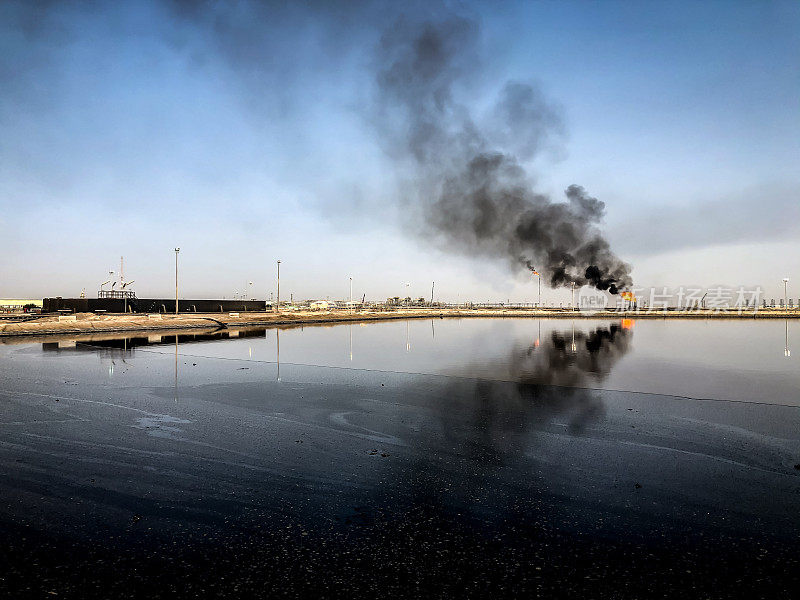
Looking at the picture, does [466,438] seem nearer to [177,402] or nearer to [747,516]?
[747,516]

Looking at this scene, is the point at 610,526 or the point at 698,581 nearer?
the point at 698,581

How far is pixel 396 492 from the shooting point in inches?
247

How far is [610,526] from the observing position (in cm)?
534

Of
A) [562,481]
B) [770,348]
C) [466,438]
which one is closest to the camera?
[562,481]

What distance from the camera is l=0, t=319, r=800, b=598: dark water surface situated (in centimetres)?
436

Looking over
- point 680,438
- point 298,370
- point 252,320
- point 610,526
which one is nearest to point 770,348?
point 680,438

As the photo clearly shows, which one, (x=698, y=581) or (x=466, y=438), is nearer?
(x=698, y=581)

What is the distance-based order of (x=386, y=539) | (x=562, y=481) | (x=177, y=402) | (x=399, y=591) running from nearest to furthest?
(x=399, y=591) < (x=386, y=539) < (x=562, y=481) < (x=177, y=402)

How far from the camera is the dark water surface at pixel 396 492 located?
14.3 ft

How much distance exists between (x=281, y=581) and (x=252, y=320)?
59102mm

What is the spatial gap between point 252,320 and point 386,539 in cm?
5865

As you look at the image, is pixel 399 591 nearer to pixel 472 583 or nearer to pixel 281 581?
pixel 472 583

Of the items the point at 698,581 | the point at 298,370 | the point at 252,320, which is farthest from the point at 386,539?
the point at 252,320

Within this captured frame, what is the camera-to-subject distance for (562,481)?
A: 670cm
